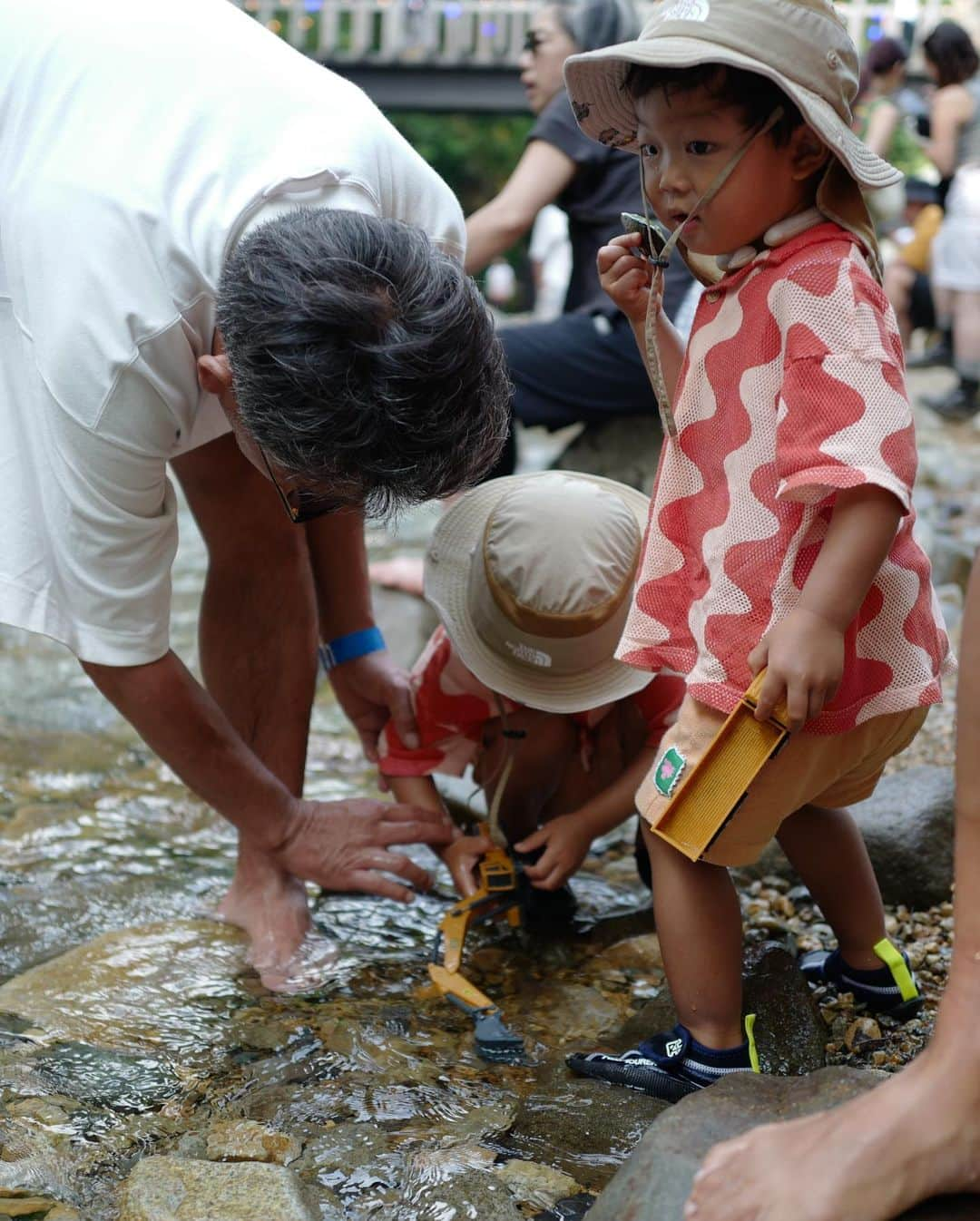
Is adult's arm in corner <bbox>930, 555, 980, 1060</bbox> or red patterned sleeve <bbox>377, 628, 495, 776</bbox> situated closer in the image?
adult's arm in corner <bbox>930, 555, 980, 1060</bbox>

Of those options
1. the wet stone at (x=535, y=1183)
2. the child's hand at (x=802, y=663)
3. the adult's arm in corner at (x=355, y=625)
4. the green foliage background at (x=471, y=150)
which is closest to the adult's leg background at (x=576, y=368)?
the adult's arm in corner at (x=355, y=625)

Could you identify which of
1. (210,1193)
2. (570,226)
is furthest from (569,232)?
(210,1193)

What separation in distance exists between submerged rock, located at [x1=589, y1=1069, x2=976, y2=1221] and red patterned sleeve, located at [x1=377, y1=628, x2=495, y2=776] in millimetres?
1024

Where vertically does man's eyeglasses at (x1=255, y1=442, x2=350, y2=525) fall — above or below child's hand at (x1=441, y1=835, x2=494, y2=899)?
above

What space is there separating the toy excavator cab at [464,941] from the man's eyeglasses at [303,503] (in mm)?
720

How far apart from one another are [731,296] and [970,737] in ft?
2.49

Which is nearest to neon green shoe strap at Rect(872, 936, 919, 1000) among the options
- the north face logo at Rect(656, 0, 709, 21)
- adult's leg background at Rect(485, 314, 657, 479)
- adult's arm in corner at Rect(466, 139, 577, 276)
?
the north face logo at Rect(656, 0, 709, 21)

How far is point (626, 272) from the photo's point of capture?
6.47 feet

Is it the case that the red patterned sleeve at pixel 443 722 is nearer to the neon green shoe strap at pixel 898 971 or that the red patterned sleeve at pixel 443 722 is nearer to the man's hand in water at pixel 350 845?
the man's hand in water at pixel 350 845

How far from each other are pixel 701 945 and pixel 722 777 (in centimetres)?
27

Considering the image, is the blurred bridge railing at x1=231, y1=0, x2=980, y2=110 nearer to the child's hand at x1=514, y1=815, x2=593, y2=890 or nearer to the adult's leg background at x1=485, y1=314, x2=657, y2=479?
the adult's leg background at x1=485, y1=314, x2=657, y2=479

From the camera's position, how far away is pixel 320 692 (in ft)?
12.5

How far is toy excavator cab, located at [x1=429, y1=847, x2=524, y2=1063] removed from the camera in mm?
2033

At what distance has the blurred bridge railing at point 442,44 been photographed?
45.3 ft
